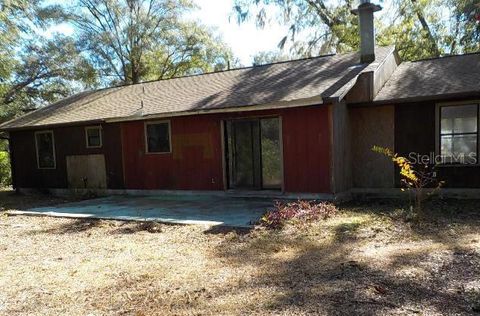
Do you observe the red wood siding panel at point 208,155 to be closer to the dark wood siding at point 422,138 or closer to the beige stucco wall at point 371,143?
the beige stucco wall at point 371,143

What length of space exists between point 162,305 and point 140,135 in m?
9.29

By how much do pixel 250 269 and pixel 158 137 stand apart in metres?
Answer: 8.13

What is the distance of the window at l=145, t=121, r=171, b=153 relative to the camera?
12508 mm

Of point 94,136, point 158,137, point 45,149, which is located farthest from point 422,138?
point 45,149

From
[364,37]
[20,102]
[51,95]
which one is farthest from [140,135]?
[51,95]

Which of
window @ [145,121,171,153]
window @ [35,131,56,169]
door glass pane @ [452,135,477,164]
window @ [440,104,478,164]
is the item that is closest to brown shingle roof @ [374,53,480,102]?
window @ [440,104,478,164]

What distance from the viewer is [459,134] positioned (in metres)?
10.1

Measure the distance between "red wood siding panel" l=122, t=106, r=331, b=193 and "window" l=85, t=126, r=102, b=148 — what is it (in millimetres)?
1163

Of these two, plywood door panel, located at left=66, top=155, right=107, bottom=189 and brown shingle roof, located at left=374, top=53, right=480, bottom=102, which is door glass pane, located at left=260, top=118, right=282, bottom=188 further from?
plywood door panel, located at left=66, top=155, right=107, bottom=189

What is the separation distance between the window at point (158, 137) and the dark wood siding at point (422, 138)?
20.7ft

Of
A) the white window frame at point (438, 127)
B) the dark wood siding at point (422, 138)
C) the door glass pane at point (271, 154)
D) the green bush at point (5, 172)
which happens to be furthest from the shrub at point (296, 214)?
the green bush at point (5, 172)

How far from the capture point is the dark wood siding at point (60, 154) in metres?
13.5

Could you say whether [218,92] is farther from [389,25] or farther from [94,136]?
[389,25]

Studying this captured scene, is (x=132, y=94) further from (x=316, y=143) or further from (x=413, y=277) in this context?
(x=413, y=277)
